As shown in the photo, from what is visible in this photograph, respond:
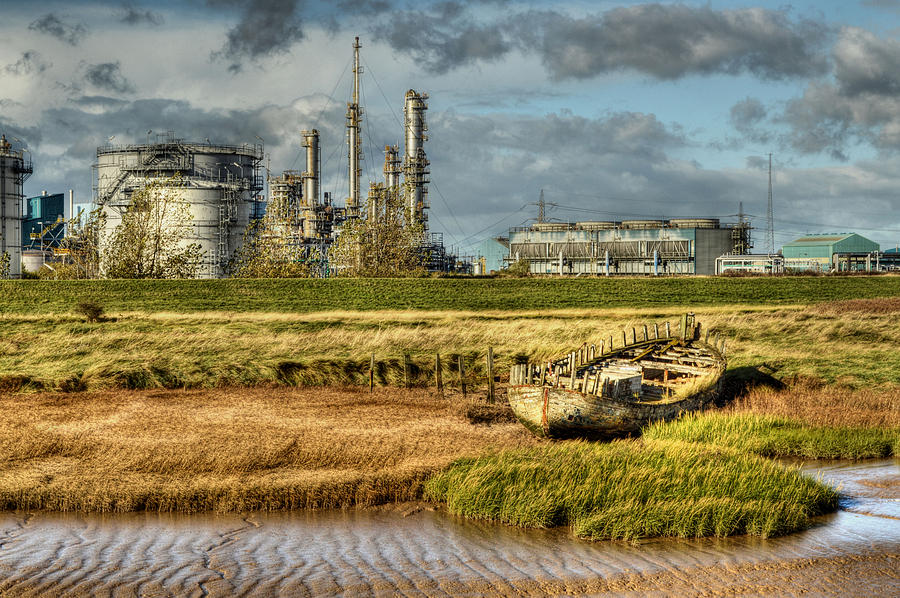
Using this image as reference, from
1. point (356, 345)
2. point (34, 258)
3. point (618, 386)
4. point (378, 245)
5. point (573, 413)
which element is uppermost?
point (34, 258)

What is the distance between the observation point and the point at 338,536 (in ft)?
44.9

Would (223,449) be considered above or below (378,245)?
below

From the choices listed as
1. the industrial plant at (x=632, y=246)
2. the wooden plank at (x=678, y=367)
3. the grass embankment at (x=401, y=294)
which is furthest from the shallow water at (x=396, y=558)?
the industrial plant at (x=632, y=246)

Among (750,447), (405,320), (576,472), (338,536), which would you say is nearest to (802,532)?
(576,472)

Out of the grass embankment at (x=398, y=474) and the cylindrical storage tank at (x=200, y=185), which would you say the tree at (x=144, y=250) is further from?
the grass embankment at (x=398, y=474)

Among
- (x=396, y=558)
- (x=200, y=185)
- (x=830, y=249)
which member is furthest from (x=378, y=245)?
(x=830, y=249)

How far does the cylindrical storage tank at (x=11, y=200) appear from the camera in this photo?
99875mm

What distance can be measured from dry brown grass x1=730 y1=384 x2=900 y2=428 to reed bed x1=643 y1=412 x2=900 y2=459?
960 mm

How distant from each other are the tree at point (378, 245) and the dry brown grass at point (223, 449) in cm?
4907

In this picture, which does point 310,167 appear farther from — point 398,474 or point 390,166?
point 398,474

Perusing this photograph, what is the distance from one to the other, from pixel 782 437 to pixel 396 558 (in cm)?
1181

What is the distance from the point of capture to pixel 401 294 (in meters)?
61.2

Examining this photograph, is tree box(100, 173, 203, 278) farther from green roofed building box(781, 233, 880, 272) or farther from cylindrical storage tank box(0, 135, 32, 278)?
green roofed building box(781, 233, 880, 272)

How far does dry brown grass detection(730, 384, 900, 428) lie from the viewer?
23047mm
